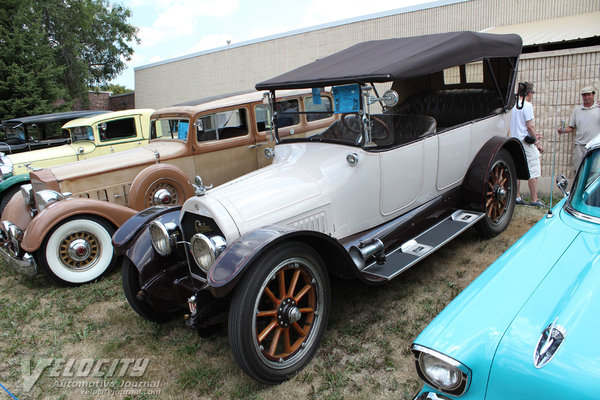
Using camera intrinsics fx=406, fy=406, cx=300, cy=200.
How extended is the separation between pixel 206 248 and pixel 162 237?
569 millimetres

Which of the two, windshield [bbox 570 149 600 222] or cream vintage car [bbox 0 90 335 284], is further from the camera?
cream vintage car [bbox 0 90 335 284]

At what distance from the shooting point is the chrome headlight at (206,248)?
8.71 feet

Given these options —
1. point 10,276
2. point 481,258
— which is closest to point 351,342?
point 481,258

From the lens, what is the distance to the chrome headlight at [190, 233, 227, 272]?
2.65 metres

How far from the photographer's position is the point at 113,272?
474 cm

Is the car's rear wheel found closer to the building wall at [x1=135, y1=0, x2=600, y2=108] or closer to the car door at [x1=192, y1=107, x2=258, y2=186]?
the car door at [x1=192, y1=107, x2=258, y2=186]

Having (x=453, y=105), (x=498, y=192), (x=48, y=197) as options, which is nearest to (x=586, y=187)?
(x=498, y=192)

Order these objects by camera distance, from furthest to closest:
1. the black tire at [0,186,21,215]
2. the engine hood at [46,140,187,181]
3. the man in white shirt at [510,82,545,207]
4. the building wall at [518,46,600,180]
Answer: the black tire at [0,186,21,215], the building wall at [518,46,600,180], the man in white shirt at [510,82,545,207], the engine hood at [46,140,187,181]

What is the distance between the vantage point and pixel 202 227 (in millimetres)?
3008

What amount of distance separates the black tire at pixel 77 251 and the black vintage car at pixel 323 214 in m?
1.30

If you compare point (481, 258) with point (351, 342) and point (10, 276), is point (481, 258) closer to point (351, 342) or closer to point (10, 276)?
point (351, 342)

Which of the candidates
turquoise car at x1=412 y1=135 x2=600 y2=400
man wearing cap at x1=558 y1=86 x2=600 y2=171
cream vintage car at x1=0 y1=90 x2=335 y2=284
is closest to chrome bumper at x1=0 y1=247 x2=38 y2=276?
cream vintage car at x1=0 y1=90 x2=335 y2=284

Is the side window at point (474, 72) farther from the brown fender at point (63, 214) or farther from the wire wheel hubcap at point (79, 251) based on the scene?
the wire wheel hubcap at point (79, 251)

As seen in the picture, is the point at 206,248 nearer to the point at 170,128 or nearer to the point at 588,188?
the point at 588,188
